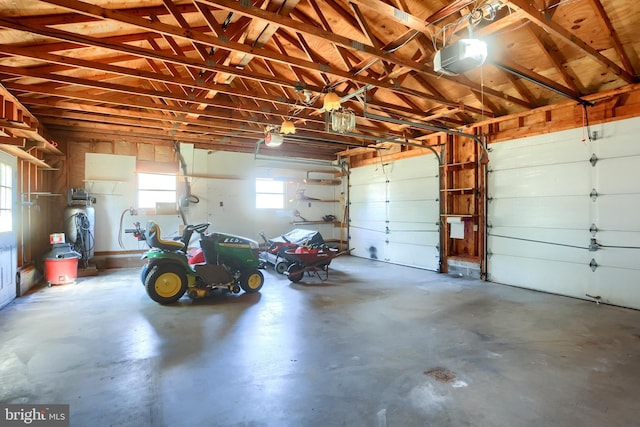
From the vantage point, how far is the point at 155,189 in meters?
7.55

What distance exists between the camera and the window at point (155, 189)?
24.3 ft

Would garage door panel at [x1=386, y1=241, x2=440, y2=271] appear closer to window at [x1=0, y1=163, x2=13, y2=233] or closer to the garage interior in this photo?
the garage interior

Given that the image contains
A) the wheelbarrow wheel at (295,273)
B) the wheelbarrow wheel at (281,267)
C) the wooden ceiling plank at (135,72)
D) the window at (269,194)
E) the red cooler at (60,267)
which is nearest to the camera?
the wooden ceiling plank at (135,72)

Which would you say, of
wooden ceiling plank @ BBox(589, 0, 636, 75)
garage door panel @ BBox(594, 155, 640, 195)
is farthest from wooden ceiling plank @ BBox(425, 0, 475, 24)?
garage door panel @ BBox(594, 155, 640, 195)

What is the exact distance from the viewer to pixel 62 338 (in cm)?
312

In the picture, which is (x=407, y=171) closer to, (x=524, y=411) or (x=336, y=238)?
(x=336, y=238)

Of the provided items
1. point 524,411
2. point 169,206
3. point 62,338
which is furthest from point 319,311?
point 169,206

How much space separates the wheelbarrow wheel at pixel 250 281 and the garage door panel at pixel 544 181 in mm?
4436

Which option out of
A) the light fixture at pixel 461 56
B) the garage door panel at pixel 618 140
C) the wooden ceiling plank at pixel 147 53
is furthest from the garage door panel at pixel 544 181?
the light fixture at pixel 461 56

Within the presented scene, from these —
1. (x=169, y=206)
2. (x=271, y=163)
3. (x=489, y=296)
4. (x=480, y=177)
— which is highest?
(x=271, y=163)

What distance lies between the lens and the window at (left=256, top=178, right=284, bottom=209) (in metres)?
8.77

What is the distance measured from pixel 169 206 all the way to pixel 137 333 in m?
4.82

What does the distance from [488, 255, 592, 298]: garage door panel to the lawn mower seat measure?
5382 millimetres

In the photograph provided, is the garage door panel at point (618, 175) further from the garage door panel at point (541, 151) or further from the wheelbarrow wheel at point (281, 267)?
the wheelbarrow wheel at point (281, 267)
